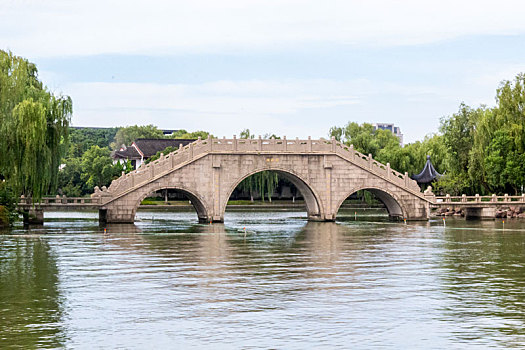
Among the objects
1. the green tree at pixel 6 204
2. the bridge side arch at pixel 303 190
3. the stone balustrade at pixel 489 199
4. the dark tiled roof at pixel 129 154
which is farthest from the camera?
the dark tiled roof at pixel 129 154

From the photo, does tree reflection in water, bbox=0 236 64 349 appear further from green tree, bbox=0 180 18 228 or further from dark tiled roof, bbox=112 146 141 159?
dark tiled roof, bbox=112 146 141 159

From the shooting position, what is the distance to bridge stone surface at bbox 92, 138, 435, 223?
1857 inches

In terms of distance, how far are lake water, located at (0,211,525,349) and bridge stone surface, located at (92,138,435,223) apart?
11306 millimetres

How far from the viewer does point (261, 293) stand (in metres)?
19.6

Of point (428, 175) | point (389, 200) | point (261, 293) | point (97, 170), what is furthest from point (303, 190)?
point (97, 170)

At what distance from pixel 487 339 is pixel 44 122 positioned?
95.8ft

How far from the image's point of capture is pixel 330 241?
117 ft

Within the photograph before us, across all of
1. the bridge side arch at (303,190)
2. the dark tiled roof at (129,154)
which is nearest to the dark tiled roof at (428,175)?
the bridge side arch at (303,190)

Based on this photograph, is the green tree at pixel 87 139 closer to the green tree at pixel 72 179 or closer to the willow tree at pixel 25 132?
the green tree at pixel 72 179

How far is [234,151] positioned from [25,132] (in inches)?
587

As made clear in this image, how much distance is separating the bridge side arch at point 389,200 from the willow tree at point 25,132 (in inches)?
747

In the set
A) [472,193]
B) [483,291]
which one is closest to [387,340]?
[483,291]

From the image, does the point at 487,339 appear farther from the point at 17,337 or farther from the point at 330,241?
the point at 330,241

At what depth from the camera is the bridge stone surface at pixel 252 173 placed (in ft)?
155
